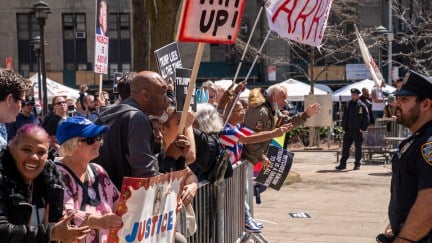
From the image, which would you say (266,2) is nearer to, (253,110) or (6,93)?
(253,110)

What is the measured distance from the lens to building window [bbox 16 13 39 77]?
46156mm

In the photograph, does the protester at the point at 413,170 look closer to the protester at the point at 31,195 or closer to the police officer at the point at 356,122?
the protester at the point at 31,195

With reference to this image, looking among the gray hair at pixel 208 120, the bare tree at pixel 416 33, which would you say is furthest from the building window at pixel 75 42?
the gray hair at pixel 208 120

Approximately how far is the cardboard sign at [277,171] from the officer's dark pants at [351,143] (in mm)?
8481

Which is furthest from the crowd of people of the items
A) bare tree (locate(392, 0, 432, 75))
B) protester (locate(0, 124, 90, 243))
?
bare tree (locate(392, 0, 432, 75))

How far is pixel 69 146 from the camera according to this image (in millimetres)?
4664

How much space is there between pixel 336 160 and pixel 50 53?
2902cm

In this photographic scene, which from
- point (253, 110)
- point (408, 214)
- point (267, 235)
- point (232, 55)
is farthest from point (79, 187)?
point (232, 55)

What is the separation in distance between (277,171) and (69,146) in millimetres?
5207

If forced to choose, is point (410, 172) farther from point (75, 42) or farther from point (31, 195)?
point (75, 42)

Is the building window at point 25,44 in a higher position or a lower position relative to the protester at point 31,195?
higher

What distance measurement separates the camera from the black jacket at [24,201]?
151 inches

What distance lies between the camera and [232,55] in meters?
45.6

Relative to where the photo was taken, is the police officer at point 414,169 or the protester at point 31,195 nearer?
the protester at point 31,195
